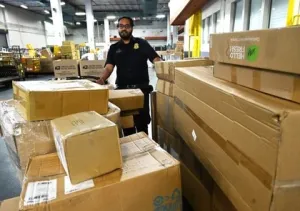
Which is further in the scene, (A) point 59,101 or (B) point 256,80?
(A) point 59,101

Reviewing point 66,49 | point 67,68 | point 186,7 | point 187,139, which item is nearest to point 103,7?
point 66,49

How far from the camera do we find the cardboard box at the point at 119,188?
779 mm

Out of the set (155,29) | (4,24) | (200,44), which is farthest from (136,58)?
(155,29)

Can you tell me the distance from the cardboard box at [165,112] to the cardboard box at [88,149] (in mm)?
772

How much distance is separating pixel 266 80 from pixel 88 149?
25.3 inches

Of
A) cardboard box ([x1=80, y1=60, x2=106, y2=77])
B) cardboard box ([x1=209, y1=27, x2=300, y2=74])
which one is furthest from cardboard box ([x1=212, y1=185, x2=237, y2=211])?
cardboard box ([x1=80, y1=60, x2=106, y2=77])

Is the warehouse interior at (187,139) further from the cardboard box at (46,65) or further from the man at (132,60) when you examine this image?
the cardboard box at (46,65)

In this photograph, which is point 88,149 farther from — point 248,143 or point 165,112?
point 165,112

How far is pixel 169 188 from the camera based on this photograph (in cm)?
91

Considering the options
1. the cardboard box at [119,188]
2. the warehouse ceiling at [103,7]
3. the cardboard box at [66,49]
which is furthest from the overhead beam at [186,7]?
the warehouse ceiling at [103,7]

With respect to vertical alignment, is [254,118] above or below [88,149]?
above

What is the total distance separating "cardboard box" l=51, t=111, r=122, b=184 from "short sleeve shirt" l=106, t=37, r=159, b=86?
56.0 inches

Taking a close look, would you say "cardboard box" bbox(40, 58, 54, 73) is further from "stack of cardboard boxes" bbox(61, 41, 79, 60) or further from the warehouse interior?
the warehouse interior

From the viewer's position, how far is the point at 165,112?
1.73 meters
